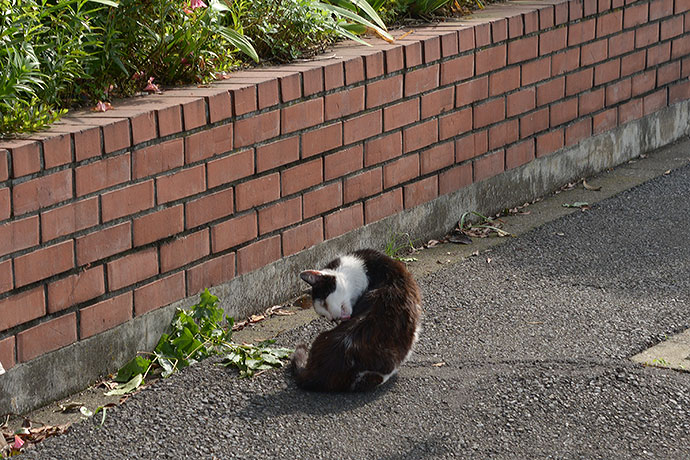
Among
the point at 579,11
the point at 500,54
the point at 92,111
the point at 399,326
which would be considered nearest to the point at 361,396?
the point at 399,326

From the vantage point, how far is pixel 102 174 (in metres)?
4.10

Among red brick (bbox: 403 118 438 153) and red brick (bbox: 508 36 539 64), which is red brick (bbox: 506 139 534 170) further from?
red brick (bbox: 403 118 438 153)

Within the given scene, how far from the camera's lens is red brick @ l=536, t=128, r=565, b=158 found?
6.44 m

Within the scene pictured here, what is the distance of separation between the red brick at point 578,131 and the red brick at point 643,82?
1.70 feet

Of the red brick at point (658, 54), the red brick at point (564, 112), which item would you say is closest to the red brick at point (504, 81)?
the red brick at point (564, 112)

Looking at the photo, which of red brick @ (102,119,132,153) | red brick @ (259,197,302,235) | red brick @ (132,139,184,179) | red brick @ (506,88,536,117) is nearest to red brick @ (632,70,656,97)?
red brick @ (506,88,536,117)

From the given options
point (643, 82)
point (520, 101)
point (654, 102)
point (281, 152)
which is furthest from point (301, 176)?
point (654, 102)

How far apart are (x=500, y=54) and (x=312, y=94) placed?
1.46m

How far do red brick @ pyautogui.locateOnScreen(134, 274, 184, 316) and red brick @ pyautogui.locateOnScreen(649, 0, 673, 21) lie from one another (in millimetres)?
3924

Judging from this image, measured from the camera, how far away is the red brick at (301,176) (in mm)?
4945

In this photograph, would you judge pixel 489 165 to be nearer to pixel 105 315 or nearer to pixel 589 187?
pixel 589 187

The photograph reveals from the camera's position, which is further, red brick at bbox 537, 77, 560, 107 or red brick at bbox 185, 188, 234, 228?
red brick at bbox 537, 77, 560, 107

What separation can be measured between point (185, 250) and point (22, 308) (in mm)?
800

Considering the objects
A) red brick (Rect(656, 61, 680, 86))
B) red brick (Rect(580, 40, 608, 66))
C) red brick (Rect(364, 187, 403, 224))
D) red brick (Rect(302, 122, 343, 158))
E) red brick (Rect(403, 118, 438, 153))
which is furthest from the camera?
red brick (Rect(656, 61, 680, 86))
